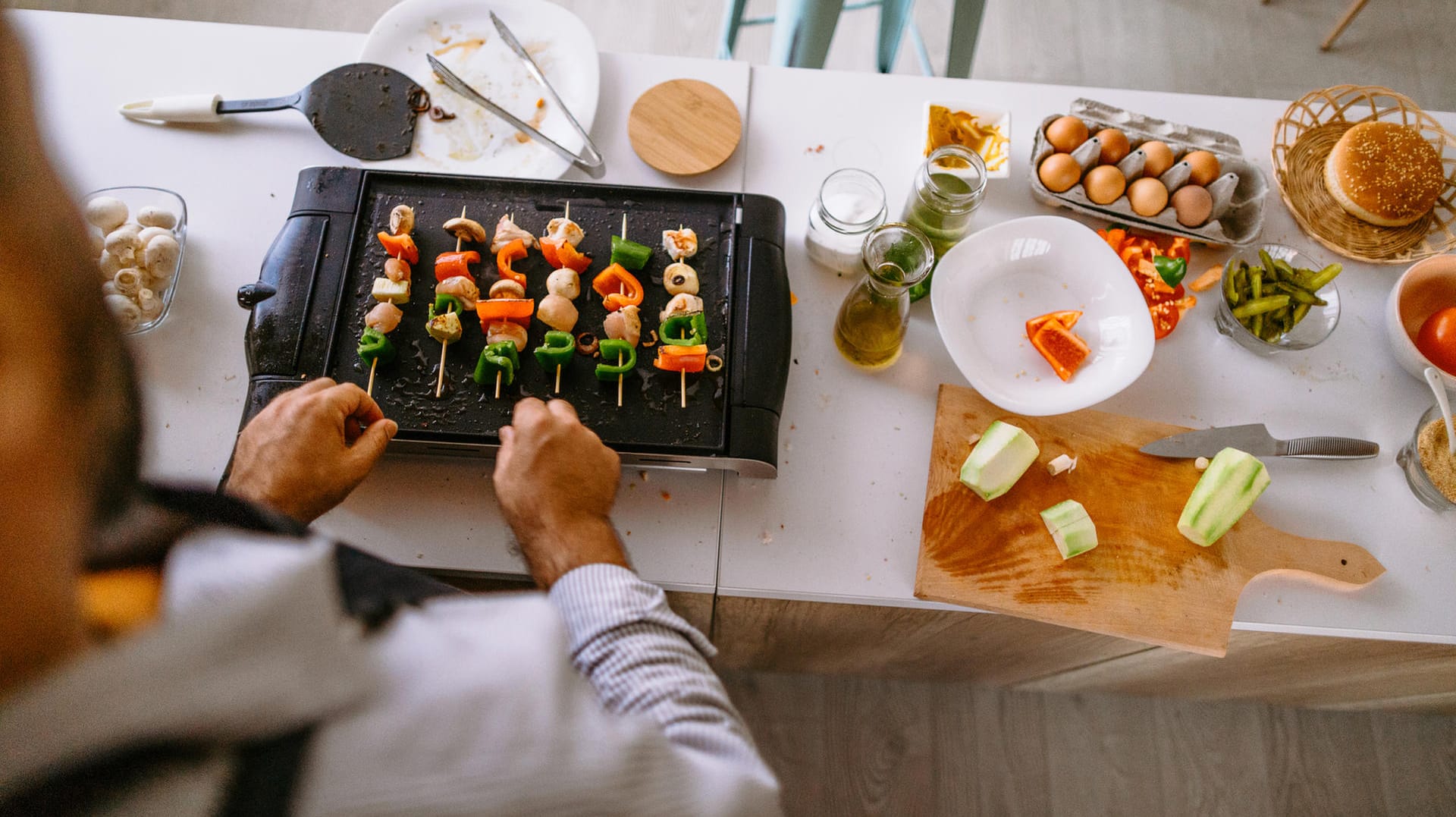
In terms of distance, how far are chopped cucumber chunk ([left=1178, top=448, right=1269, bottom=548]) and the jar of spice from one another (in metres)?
0.59

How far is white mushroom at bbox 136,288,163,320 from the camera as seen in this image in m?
1.07

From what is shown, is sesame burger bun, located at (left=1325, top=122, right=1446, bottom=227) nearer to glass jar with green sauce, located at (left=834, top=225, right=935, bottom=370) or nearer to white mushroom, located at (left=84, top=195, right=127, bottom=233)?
glass jar with green sauce, located at (left=834, top=225, right=935, bottom=370)

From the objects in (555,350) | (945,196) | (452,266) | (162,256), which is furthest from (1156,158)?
(162,256)

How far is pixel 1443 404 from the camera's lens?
103cm

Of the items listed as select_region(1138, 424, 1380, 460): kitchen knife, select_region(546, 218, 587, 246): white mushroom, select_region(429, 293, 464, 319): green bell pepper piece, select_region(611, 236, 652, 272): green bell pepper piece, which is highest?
select_region(546, 218, 587, 246): white mushroom

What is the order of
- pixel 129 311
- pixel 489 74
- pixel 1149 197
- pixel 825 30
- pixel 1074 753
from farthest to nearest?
pixel 1074 753
pixel 825 30
pixel 489 74
pixel 1149 197
pixel 129 311

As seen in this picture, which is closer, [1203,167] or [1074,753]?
[1203,167]

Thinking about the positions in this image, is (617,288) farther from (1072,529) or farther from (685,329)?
(1072,529)

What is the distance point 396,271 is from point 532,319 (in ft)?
0.63

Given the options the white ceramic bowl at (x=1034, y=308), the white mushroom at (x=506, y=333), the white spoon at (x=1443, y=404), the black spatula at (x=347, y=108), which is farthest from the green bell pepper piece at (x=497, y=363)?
the white spoon at (x=1443, y=404)

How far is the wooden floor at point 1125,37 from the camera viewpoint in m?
2.41

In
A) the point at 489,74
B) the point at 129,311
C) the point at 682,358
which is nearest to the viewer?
Answer: the point at 682,358

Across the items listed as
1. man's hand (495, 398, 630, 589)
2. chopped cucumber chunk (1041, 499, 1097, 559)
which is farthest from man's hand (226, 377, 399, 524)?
chopped cucumber chunk (1041, 499, 1097, 559)

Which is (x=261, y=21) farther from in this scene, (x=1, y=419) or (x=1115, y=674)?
(x=1115, y=674)
